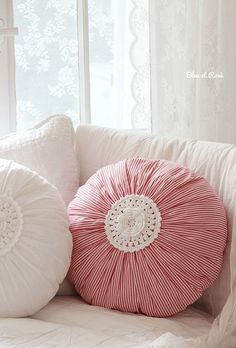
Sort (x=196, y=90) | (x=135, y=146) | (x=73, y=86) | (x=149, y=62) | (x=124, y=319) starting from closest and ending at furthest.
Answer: (x=124, y=319)
(x=135, y=146)
(x=196, y=90)
(x=149, y=62)
(x=73, y=86)

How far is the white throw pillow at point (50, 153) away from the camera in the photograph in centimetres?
169

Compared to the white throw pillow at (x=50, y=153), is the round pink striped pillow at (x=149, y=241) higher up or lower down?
lower down

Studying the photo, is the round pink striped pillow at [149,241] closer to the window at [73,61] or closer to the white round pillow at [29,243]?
the white round pillow at [29,243]

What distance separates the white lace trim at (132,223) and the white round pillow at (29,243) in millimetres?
110

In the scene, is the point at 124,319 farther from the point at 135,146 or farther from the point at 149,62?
the point at 149,62

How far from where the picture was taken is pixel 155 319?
1457mm

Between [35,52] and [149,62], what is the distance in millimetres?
404

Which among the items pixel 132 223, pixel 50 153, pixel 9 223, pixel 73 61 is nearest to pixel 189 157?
pixel 132 223

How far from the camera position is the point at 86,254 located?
5.03 ft

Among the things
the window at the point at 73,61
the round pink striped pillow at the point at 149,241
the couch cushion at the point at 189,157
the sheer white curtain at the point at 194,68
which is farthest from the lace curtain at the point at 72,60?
the round pink striped pillow at the point at 149,241

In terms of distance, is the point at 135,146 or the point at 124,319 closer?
the point at 124,319

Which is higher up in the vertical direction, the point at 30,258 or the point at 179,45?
the point at 179,45

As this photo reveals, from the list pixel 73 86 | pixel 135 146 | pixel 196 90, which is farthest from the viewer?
pixel 73 86

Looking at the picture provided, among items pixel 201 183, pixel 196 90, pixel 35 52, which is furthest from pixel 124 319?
pixel 35 52
